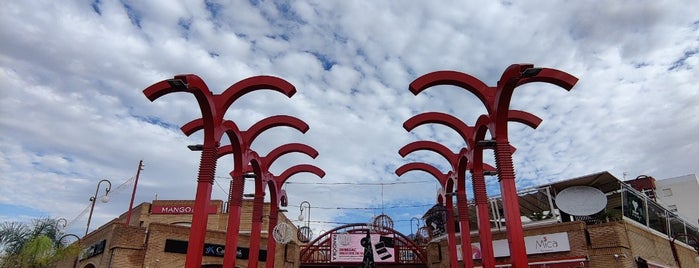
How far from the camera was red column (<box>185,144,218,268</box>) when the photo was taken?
8688 mm

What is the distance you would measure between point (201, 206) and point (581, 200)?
533 inches

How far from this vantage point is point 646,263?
50.7ft

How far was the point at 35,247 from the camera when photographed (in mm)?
17531

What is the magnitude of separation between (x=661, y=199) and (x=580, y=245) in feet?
105

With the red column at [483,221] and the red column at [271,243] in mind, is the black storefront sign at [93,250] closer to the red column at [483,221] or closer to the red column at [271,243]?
the red column at [271,243]

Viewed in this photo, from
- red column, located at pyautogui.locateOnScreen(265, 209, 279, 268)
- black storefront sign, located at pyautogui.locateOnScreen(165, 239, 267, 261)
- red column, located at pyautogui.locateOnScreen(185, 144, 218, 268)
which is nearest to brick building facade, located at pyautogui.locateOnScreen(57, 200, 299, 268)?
black storefront sign, located at pyautogui.locateOnScreen(165, 239, 267, 261)

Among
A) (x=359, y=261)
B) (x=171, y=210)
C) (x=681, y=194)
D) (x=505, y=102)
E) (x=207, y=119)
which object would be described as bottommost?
(x=359, y=261)

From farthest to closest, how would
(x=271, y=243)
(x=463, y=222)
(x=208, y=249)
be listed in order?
(x=208, y=249) < (x=271, y=243) < (x=463, y=222)

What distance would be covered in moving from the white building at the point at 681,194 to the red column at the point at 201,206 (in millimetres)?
40481

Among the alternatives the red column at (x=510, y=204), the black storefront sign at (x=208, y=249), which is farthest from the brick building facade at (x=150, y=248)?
the red column at (x=510, y=204)

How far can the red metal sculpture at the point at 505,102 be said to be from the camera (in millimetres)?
8312

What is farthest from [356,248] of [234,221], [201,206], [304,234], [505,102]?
[505,102]

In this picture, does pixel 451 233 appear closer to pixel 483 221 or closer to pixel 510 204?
pixel 483 221

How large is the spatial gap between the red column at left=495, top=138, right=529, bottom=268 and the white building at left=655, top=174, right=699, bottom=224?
120 feet
